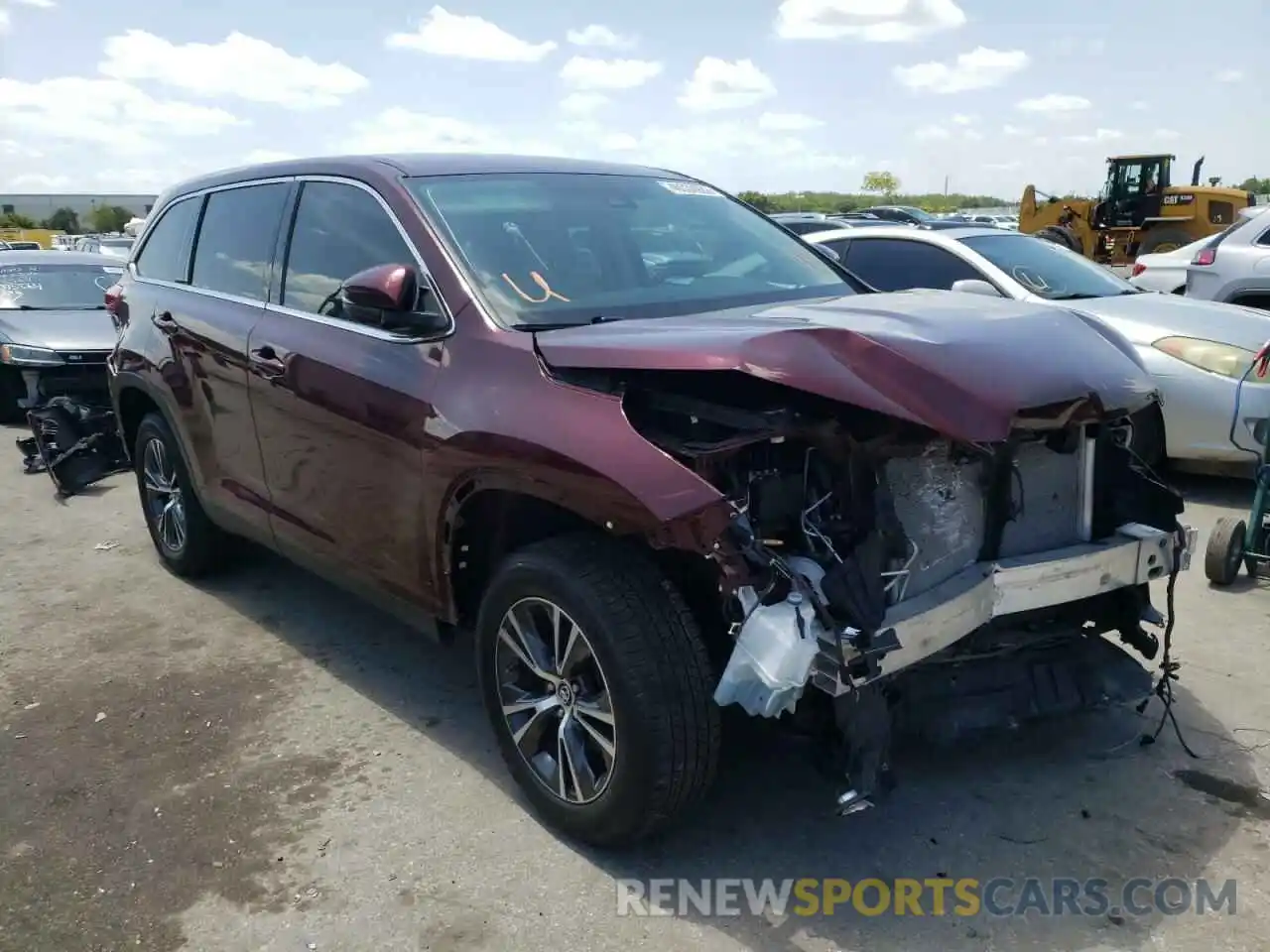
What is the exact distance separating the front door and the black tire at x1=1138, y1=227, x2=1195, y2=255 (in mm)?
22955

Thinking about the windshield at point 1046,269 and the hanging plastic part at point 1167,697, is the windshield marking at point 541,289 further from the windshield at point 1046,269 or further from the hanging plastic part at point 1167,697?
the windshield at point 1046,269

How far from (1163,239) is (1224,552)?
838 inches

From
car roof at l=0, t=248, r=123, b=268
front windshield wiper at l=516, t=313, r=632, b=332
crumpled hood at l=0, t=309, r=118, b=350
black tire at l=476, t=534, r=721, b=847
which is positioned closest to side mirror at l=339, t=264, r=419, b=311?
front windshield wiper at l=516, t=313, r=632, b=332

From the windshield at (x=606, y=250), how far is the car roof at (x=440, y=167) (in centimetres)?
7

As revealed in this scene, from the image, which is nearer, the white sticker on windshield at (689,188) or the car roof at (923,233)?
the white sticker on windshield at (689,188)

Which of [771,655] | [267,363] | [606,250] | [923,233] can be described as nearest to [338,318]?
[267,363]

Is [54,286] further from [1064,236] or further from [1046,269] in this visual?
[1064,236]

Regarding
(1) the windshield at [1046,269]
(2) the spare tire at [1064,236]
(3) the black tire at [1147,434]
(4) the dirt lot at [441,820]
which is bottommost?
(4) the dirt lot at [441,820]

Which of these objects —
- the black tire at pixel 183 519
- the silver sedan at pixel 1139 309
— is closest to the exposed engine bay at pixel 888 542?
the silver sedan at pixel 1139 309

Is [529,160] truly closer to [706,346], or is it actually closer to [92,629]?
[706,346]

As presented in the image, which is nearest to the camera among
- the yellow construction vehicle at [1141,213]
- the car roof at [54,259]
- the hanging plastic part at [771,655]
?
the hanging plastic part at [771,655]

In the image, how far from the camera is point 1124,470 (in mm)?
3299

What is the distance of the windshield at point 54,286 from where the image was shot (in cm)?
1032

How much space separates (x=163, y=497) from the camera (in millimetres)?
5531
